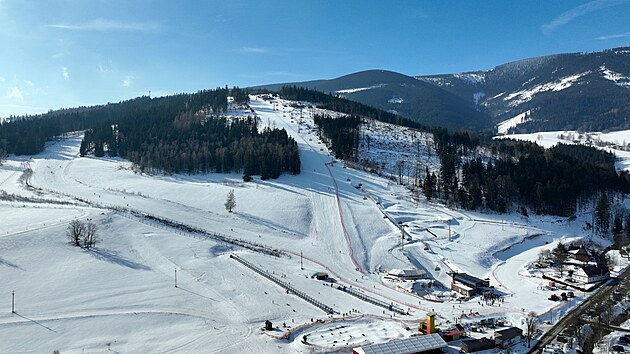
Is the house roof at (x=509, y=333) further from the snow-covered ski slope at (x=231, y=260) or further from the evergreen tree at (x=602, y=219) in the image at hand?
the evergreen tree at (x=602, y=219)

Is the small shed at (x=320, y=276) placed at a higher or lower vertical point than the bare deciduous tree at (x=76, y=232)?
lower

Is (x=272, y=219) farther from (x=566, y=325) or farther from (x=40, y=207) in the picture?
(x=566, y=325)

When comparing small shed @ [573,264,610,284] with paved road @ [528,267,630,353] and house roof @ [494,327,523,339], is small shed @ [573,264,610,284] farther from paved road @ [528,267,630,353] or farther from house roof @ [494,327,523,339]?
house roof @ [494,327,523,339]

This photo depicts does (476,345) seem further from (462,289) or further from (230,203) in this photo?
(230,203)

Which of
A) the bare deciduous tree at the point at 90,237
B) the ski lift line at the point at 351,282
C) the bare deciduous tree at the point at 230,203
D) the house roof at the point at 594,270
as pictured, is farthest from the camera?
the bare deciduous tree at the point at 230,203

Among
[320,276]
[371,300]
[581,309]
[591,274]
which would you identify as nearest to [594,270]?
[591,274]

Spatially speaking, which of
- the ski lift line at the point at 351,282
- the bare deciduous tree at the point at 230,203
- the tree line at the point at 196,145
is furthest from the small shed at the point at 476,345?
the tree line at the point at 196,145

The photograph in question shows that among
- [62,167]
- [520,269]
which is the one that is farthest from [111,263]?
[62,167]

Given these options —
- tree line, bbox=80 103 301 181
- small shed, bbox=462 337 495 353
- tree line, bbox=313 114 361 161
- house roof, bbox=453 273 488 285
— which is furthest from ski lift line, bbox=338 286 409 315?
tree line, bbox=313 114 361 161
